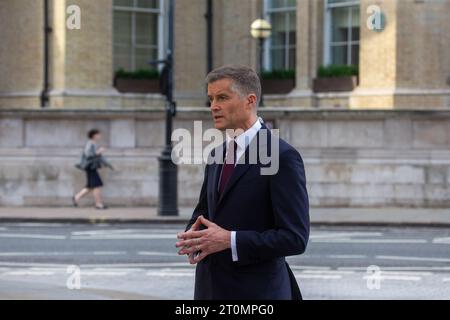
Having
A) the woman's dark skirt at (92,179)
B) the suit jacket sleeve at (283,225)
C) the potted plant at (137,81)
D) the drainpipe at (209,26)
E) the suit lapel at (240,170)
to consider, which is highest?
the drainpipe at (209,26)

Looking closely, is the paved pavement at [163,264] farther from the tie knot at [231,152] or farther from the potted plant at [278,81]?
the potted plant at [278,81]

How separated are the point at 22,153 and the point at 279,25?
889 cm

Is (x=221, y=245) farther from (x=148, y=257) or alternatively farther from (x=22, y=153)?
(x=22, y=153)

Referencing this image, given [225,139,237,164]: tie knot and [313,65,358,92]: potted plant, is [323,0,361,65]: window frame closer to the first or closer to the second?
[313,65,358,92]: potted plant

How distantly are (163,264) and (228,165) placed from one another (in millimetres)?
9555

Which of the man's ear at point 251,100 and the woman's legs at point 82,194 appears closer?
the man's ear at point 251,100

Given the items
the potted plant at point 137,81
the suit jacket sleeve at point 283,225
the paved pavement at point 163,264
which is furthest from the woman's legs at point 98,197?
the suit jacket sleeve at point 283,225

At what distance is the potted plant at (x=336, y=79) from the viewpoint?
29.2 m

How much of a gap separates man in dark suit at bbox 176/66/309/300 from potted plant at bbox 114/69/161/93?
25.3m

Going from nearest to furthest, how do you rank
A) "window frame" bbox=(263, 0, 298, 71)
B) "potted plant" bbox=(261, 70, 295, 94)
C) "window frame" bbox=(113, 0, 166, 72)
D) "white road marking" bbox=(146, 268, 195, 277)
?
1. "white road marking" bbox=(146, 268, 195, 277)
2. "potted plant" bbox=(261, 70, 295, 94)
3. "window frame" bbox=(263, 0, 298, 71)
4. "window frame" bbox=(113, 0, 166, 72)

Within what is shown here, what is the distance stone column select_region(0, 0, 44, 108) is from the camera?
2942 centimetres

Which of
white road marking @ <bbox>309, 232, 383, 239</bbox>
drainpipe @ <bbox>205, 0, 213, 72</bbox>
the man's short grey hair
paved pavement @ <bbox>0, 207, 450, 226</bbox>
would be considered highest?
drainpipe @ <bbox>205, 0, 213, 72</bbox>

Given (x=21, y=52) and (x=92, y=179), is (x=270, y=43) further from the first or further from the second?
(x=92, y=179)

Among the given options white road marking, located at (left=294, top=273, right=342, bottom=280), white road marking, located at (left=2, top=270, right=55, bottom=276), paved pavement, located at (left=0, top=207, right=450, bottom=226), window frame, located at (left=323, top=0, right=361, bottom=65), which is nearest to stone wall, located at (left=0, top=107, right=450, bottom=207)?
paved pavement, located at (left=0, top=207, right=450, bottom=226)
